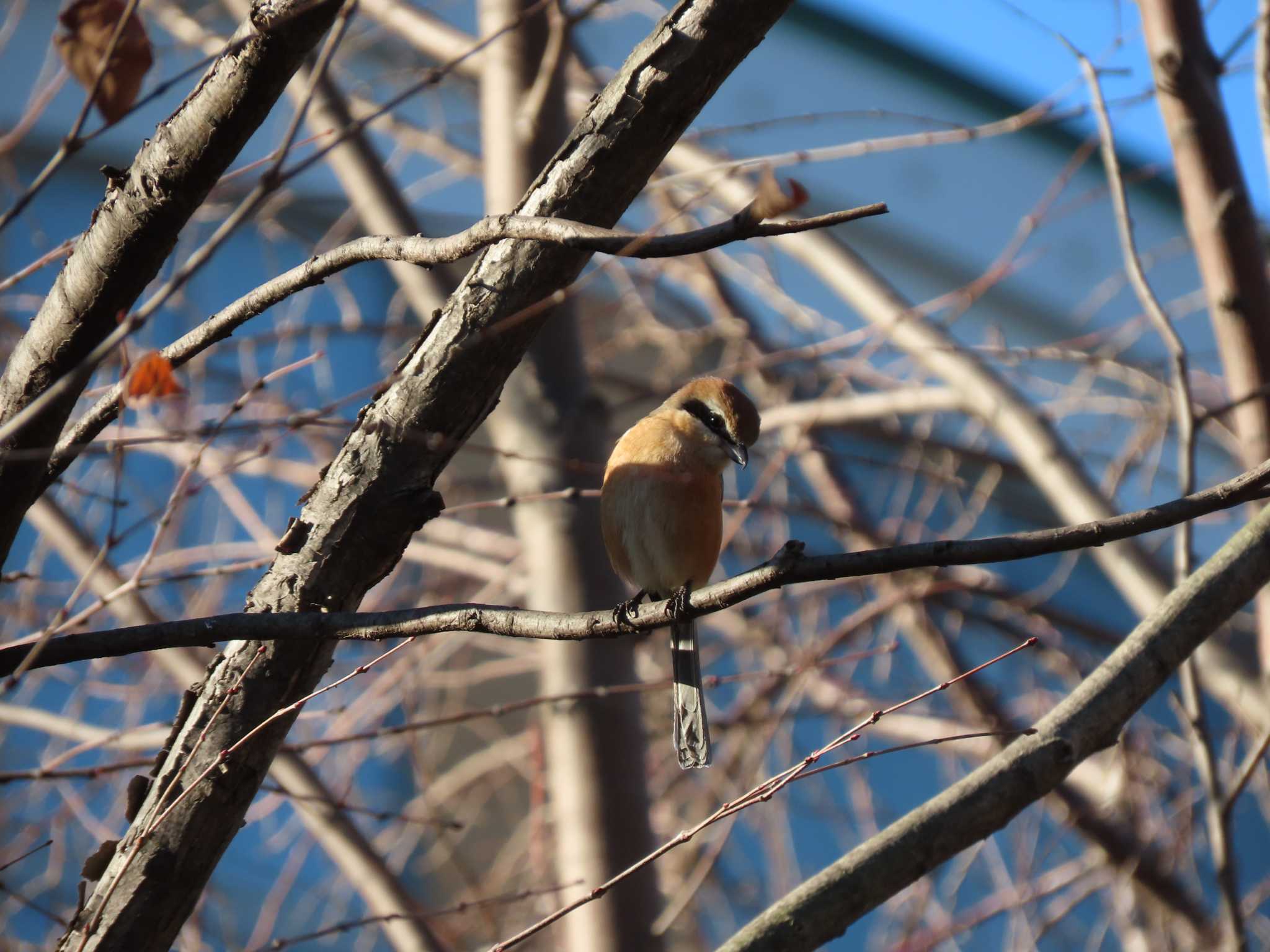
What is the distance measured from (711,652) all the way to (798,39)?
15.3ft

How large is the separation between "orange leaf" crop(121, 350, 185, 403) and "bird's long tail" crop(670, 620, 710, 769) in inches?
46.2

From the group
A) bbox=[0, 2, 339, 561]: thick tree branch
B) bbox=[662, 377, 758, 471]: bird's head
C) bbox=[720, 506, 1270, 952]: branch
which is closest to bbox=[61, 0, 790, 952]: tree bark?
bbox=[0, 2, 339, 561]: thick tree branch

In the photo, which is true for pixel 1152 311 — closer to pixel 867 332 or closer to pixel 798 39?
pixel 867 332

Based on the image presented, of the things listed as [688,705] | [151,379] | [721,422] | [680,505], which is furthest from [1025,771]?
[151,379]

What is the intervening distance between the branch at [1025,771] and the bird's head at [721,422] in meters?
0.99

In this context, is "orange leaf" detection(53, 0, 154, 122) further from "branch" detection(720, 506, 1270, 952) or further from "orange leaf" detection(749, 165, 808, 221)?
"branch" detection(720, 506, 1270, 952)

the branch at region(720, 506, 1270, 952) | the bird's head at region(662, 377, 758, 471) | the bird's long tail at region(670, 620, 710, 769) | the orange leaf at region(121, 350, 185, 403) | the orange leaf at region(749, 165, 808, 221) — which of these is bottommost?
the branch at region(720, 506, 1270, 952)

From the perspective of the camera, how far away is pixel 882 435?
211 inches

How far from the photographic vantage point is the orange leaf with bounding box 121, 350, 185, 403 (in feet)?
4.94

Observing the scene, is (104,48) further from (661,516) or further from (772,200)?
(661,516)

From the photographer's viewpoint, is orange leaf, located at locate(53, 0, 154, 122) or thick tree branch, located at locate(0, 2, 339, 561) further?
orange leaf, located at locate(53, 0, 154, 122)

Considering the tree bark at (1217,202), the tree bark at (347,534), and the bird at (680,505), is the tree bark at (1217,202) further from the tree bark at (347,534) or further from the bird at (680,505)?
the tree bark at (347,534)

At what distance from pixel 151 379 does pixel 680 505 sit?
51.7 inches

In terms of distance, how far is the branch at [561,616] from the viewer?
46.1 inches
